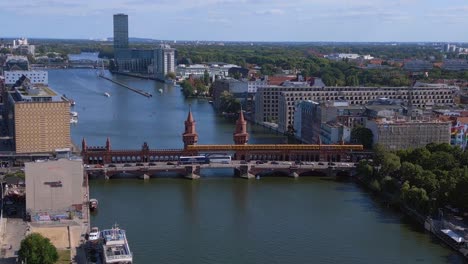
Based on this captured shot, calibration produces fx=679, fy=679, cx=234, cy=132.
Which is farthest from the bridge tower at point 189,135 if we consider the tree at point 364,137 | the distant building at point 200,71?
the distant building at point 200,71

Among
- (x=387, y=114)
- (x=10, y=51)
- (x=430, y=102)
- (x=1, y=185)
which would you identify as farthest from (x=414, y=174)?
(x=10, y=51)

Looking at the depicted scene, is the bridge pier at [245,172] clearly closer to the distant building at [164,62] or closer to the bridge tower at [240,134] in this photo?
the bridge tower at [240,134]

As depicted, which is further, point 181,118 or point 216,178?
point 181,118

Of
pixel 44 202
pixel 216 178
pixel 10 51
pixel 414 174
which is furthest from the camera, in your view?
pixel 10 51

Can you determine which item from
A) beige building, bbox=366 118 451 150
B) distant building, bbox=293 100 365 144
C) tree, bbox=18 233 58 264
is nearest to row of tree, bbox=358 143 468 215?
beige building, bbox=366 118 451 150

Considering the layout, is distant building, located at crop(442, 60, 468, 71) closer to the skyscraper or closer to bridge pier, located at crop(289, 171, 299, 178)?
the skyscraper

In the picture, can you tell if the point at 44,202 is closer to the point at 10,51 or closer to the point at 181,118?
the point at 181,118
